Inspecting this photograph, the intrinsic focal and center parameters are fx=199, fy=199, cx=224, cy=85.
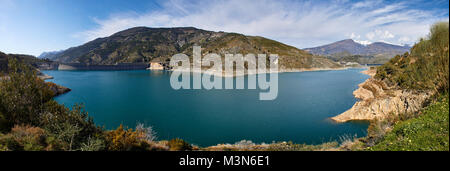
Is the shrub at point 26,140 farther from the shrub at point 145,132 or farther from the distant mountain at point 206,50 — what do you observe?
the distant mountain at point 206,50

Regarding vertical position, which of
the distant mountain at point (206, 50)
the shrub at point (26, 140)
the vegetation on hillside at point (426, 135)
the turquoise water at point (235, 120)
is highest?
the distant mountain at point (206, 50)

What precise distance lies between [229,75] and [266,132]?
154 ft

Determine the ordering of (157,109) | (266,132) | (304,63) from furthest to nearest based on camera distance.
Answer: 1. (304,63)
2. (157,109)
3. (266,132)

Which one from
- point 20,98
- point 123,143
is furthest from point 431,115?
point 20,98

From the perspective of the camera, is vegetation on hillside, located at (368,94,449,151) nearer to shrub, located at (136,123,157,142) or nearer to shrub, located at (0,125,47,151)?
shrub, located at (136,123,157,142)

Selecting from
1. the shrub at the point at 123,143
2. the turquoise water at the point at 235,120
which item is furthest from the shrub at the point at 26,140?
the turquoise water at the point at 235,120

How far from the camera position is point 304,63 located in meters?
98.4

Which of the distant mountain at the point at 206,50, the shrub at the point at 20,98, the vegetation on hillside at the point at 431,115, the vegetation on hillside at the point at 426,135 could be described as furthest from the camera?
the distant mountain at the point at 206,50

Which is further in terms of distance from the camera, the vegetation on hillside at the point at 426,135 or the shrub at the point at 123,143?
the shrub at the point at 123,143

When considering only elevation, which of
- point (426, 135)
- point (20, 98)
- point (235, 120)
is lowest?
point (235, 120)

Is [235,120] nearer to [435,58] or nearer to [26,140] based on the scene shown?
[435,58]
